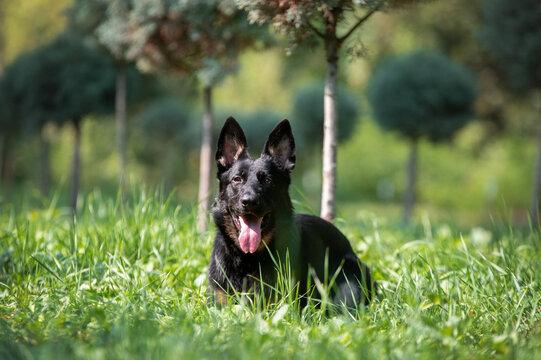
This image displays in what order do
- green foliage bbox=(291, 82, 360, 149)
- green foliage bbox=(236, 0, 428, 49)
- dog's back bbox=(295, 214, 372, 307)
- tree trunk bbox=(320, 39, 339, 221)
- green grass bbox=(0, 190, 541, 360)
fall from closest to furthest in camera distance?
green grass bbox=(0, 190, 541, 360), dog's back bbox=(295, 214, 372, 307), green foliage bbox=(236, 0, 428, 49), tree trunk bbox=(320, 39, 339, 221), green foliage bbox=(291, 82, 360, 149)

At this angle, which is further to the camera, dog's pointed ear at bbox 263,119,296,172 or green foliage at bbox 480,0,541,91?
green foliage at bbox 480,0,541,91

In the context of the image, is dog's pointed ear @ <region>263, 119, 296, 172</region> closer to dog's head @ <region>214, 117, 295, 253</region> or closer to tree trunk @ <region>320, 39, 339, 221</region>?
dog's head @ <region>214, 117, 295, 253</region>

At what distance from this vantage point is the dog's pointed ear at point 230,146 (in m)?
3.16

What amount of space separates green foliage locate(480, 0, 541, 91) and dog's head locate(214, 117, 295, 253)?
639 cm

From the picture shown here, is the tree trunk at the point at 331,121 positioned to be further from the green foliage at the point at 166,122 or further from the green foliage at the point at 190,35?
the green foliage at the point at 166,122

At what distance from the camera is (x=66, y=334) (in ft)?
7.53

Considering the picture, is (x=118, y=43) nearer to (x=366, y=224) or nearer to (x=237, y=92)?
(x=366, y=224)

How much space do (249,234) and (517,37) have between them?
708cm

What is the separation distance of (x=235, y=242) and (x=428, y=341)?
1.30 m

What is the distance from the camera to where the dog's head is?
2875 mm

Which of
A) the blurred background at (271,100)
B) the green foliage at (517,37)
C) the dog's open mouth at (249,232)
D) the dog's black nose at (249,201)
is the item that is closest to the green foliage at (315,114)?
the blurred background at (271,100)

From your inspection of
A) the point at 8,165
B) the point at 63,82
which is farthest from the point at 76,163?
the point at 8,165

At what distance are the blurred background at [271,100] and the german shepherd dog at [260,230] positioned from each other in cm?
74

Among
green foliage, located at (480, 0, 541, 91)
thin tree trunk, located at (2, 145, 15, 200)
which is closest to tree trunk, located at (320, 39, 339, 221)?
green foliage, located at (480, 0, 541, 91)
